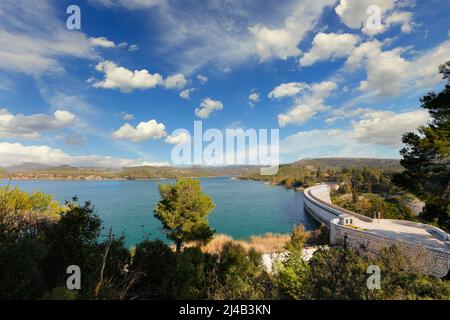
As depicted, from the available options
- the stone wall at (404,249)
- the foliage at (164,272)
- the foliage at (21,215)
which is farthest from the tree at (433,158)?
the foliage at (21,215)

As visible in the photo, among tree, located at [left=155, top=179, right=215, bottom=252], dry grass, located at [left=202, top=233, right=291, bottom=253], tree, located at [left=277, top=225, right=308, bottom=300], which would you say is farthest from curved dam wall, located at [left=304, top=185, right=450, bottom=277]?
tree, located at [left=155, top=179, right=215, bottom=252]

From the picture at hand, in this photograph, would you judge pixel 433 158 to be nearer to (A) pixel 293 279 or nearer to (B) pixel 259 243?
(A) pixel 293 279

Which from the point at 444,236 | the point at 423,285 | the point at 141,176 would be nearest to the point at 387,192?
the point at 444,236

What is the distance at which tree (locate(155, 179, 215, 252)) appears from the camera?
712 inches

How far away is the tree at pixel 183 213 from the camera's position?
18078mm

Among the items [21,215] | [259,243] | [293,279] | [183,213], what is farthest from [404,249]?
[21,215]

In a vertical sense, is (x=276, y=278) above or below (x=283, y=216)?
above

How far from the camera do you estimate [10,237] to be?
7.44 m

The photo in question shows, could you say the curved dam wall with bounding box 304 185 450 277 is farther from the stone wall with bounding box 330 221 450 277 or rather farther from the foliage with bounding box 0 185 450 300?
the foliage with bounding box 0 185 450 300

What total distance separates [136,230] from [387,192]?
59501mm

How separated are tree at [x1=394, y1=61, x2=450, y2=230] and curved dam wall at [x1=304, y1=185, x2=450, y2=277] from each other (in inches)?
95.8

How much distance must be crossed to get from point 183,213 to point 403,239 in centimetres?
1509

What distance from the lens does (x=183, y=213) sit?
18469 mm
